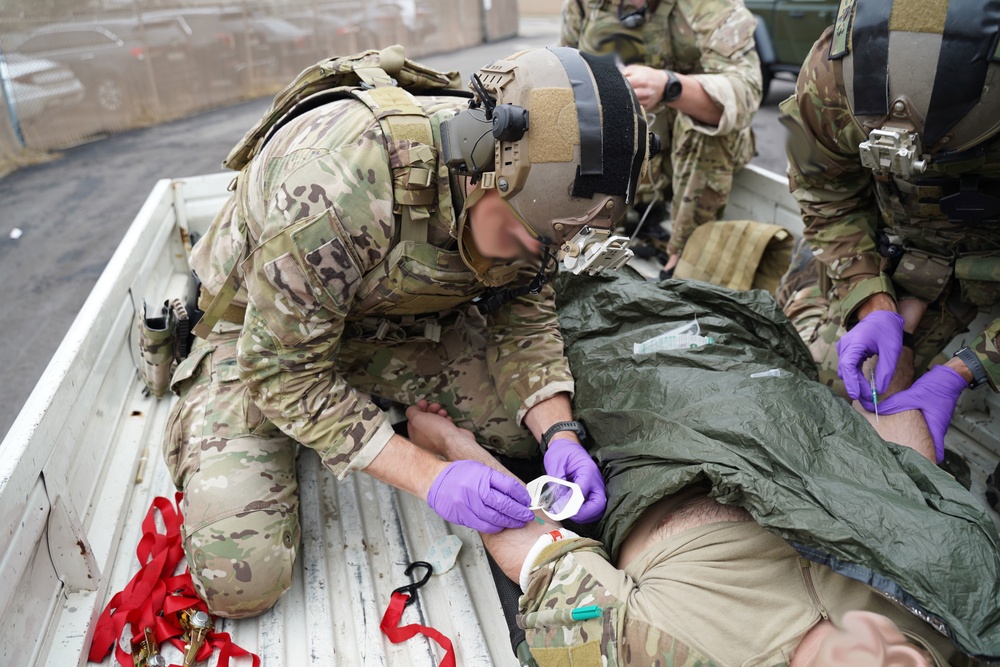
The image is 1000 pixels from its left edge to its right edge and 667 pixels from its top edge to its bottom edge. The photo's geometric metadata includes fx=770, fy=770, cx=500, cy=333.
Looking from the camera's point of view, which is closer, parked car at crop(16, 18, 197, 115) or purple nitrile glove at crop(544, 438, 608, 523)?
purple nitrile glove at crop(544, 438, 608, 523)

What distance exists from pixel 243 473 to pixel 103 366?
71cm

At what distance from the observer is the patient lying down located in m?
1.46


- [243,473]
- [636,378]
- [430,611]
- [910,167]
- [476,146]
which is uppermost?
[476,146]

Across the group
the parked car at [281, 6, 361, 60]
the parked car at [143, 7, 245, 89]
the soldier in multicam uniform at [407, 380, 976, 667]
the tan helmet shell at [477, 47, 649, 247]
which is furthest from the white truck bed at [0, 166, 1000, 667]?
the parked car at [281, 6, 361, 60]

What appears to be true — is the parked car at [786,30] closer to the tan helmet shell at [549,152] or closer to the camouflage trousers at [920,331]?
the camouflage trousers at [920,331]

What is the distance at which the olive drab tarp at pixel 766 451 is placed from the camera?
146cm

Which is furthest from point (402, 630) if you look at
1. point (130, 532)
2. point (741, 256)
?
point (741, 256)

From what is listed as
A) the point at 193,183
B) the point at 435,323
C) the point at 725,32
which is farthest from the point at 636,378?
the point at 193,183

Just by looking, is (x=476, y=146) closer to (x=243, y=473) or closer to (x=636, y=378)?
(x=636, y=378)

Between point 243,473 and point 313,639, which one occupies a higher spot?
point 243,473

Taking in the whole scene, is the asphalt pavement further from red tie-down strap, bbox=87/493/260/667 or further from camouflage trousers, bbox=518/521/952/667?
camouflage trousers, bbox=518/521/952/667

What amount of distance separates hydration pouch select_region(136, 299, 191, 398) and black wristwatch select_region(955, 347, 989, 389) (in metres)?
2.39

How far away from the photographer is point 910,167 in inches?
75.2

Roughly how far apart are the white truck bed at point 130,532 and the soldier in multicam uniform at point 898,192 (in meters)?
0.31
